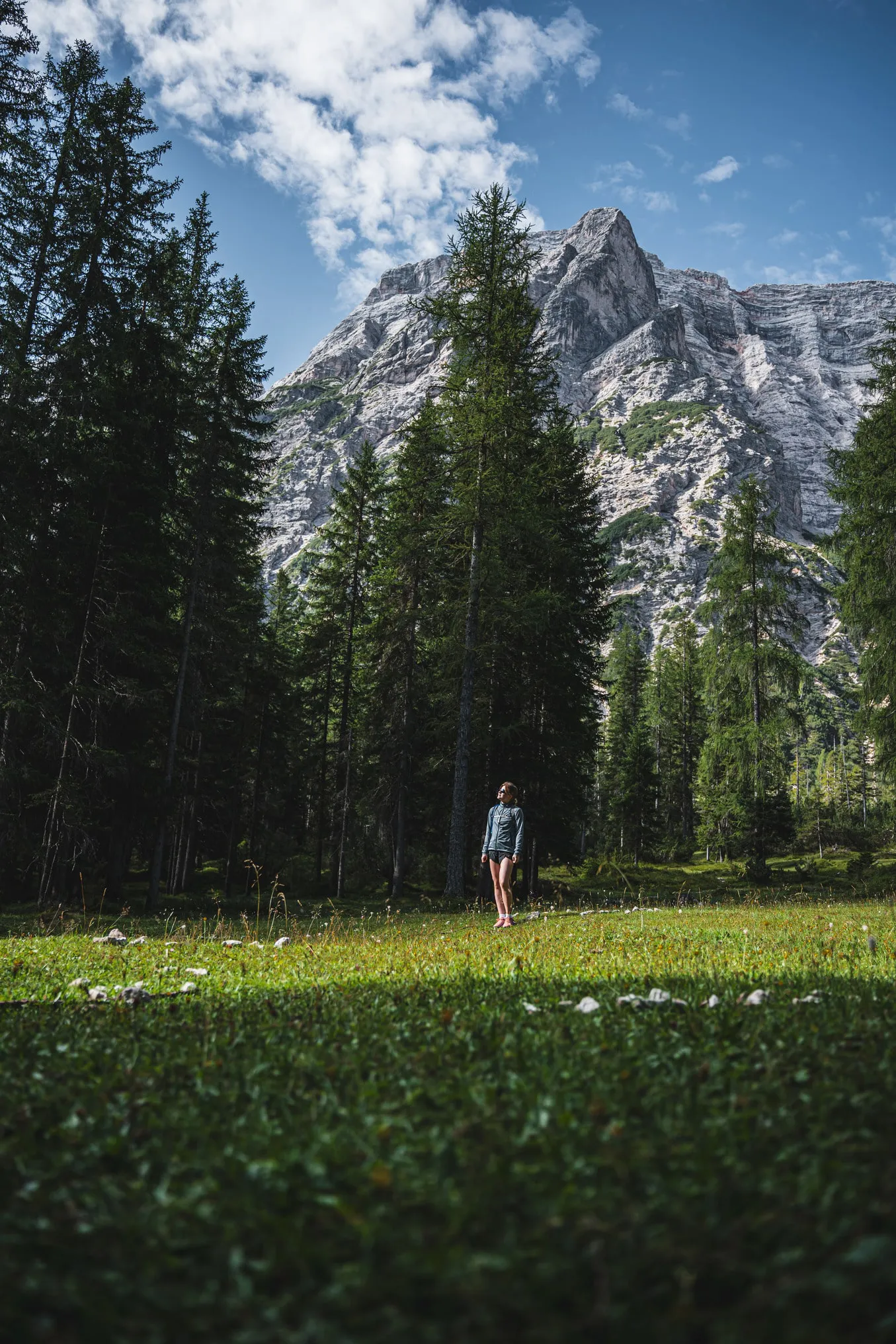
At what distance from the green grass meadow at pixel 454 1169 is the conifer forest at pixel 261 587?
13.1 m

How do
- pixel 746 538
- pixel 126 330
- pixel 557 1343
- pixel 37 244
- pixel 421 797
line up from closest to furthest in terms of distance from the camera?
pixel 557 1343, pixel 37 244, pixel 126 330, pixel 421 797, pixel 746 538

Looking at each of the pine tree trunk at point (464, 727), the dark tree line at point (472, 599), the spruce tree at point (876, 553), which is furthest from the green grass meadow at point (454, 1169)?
the spruce tree at point (876, 553)

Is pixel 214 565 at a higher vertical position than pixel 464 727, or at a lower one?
higher

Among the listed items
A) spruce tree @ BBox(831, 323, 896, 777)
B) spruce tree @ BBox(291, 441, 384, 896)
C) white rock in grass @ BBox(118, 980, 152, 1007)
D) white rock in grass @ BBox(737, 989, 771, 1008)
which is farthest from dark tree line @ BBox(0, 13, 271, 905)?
spruce tree @ BBox(831, 323, 896, 777)

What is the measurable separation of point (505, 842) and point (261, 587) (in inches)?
1029

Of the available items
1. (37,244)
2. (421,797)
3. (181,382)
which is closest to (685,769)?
(421,797)

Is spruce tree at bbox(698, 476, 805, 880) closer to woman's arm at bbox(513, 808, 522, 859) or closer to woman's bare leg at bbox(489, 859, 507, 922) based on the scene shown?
woman's bare leg at bbox(489, 859, 507, 922)

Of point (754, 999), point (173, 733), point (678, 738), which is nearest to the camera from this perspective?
point (754, 999)

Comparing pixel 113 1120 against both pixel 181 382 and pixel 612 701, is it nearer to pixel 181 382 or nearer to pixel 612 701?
pixel 181 382

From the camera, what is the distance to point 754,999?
4.21 meters

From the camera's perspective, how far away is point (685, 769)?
64000mm

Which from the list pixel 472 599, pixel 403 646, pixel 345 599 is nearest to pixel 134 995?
pixel 472 599

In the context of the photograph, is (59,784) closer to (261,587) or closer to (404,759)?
(404,759)

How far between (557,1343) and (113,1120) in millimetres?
2033
